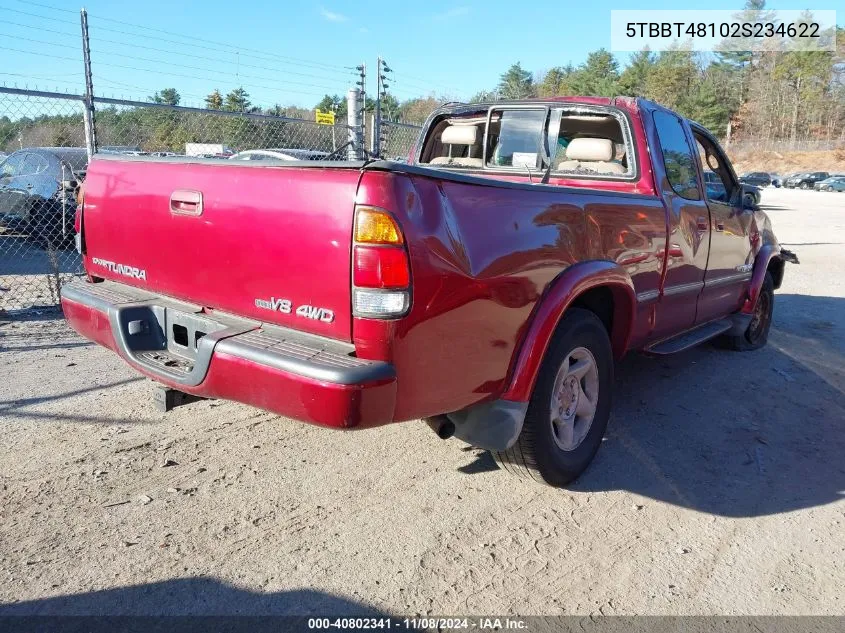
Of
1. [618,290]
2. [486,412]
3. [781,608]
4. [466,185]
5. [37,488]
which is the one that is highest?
[466,185]

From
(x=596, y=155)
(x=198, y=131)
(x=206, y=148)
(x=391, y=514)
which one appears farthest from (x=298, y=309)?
(x=206, y=148)

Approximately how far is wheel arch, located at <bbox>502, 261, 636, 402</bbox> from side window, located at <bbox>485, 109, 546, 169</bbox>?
1387mm

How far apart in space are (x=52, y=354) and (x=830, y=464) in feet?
18.2

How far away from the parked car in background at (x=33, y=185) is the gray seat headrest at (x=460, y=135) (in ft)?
23.3

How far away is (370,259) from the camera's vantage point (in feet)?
7.57

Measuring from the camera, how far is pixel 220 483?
3.27 meters

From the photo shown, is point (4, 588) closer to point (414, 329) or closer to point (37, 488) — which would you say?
point (37, 488)

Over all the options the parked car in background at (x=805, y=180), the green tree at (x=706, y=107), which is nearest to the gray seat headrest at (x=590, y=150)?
the parked car in background at (x=805, y=180)

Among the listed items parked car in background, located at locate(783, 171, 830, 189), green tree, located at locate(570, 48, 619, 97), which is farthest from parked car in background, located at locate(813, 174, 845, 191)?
green tree, located at locate(570, 48, 619, 97)

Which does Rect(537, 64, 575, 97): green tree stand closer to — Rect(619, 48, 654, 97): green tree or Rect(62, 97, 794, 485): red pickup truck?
Rect(619, 48, 654, 97): green tree

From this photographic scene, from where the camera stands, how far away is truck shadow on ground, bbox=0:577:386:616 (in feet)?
7.66

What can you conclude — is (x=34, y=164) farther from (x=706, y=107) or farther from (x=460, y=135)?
(x=706, y=107)

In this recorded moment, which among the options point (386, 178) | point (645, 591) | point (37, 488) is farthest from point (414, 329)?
point (37, 488)

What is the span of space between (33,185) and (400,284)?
10.1m
